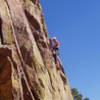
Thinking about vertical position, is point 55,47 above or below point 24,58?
above

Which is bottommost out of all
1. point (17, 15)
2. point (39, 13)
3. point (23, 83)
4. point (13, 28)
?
point (23, 83)

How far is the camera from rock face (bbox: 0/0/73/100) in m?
19.3

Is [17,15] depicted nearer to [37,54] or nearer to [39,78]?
[37,54]

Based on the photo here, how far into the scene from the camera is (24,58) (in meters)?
23.9

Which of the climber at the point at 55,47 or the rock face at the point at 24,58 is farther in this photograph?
the climber at the point at 55,47

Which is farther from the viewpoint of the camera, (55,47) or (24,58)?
(55,47)

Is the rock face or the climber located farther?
the climber

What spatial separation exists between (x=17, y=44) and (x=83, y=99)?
172 feet

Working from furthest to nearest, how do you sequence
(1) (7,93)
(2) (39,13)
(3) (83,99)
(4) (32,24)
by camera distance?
(3) (83,99)
(2) (39,13)
(4) (32,24)
(1) (7,93)

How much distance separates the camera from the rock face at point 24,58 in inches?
759

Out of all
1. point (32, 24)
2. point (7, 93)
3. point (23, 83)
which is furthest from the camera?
point (32, 24)

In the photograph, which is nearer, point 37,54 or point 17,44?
point 17,44

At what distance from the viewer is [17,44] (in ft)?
75.6

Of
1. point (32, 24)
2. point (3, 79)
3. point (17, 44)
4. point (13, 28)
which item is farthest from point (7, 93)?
point (32, 24)
